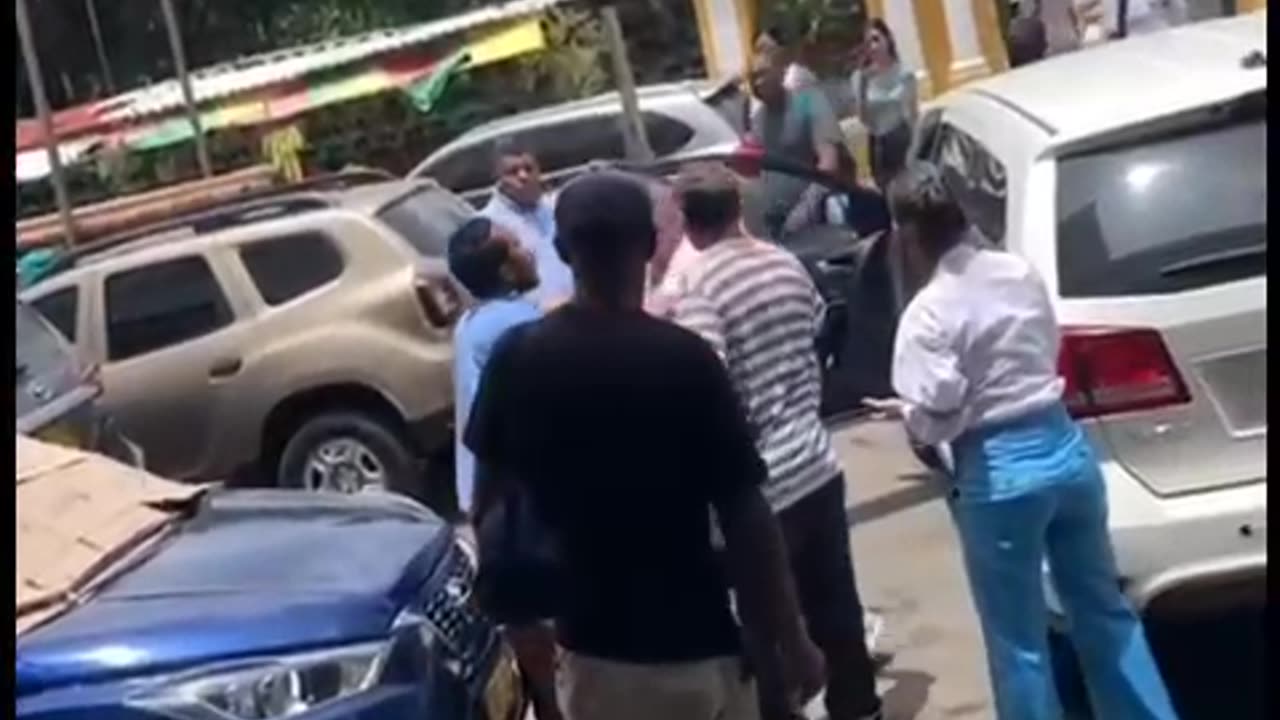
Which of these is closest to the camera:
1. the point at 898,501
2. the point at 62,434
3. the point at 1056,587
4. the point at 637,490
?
the point at 637,490

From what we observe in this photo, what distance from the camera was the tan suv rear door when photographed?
12.3 metres

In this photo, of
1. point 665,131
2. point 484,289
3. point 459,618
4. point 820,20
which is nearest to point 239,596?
point 459,618

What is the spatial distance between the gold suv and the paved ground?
1905mm

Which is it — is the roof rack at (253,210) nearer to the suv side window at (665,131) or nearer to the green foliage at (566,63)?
the suv side window at (665,131)

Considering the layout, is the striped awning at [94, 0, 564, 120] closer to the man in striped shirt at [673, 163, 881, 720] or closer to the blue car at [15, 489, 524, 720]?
the man in striped shirt at [673, 163, 881, 720]

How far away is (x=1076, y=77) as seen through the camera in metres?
7.36

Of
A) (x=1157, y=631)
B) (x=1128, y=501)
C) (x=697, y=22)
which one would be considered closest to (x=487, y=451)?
(x=1128, y=501)

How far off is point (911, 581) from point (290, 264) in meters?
4.32

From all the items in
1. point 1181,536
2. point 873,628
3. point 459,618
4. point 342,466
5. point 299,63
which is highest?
point 459,618

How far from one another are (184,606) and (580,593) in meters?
0.81

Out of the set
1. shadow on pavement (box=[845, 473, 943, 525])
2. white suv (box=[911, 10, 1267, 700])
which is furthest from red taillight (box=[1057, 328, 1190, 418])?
shadow on pavement (box=[845, 473, 943, 525])

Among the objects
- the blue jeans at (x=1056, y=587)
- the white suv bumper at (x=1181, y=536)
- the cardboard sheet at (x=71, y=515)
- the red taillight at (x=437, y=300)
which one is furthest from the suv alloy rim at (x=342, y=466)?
the white suv bumper at (x=1181, y=536)

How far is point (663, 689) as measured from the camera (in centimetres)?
490

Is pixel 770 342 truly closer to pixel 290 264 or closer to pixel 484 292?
pixel 484 292
